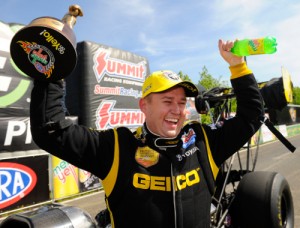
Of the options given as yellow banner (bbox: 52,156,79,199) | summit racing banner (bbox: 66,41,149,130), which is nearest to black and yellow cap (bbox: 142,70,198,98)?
yellow banner (bbox: 52,156,79,199)

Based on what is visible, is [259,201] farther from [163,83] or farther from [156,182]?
[163,83]

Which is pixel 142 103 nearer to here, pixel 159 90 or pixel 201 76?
pixel 159 90

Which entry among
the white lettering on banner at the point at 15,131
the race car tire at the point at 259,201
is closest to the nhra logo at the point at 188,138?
the race car tire at the point at 259,201

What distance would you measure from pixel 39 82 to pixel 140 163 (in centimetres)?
78

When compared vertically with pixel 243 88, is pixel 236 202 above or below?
below

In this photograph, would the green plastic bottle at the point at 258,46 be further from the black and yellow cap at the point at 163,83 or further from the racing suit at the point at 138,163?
the black and yellow cap at the point at 163,83

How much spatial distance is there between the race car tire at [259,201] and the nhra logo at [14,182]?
566 cm

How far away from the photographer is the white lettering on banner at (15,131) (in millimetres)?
7639

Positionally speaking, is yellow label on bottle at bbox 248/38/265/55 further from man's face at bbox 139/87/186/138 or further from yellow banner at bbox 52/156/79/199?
yellow banner at bbox 52/156/79/199

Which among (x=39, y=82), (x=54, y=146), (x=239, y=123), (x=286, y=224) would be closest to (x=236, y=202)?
(x=286, y=224)

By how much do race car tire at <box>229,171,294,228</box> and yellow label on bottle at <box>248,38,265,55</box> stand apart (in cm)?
161

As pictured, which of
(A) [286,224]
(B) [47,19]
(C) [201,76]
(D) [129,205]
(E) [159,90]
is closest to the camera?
(B) [47,19]

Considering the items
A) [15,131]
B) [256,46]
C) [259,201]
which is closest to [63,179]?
[15,131]

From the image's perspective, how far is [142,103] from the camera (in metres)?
2.20
